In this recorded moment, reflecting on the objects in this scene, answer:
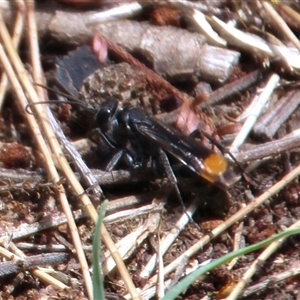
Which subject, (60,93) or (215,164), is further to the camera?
(60,93)

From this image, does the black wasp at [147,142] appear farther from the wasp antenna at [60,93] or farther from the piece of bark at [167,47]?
the piece of bark at [167,47]

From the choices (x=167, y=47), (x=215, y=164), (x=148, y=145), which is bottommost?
(x=148, y=145)

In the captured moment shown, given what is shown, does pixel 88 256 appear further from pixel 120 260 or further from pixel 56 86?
pixel 56 86

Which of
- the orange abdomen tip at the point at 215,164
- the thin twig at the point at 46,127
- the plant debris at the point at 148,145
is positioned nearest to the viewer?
the thin twig at the point at 46,127

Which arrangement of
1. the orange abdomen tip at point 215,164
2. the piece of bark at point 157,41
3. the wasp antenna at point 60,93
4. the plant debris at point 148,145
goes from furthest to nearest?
the piece of bark at point 157,41, the wasp antenna at point 60,93, the orange abdomen tip at point 215,164, the plant debris at point 148,145

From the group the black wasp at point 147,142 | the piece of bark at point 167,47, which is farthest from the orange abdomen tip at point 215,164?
the piece of bark at point 167,47

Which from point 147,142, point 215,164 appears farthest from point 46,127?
point 215,164

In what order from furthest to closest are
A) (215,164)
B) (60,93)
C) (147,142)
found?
(147,142)
(60,93)
(215,164)

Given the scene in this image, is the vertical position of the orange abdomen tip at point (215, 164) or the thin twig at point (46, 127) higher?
the orange abdomen tip at point (215, 164)

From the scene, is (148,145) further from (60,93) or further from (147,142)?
(60,93)

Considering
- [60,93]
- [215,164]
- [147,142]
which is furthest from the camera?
[147,142]
